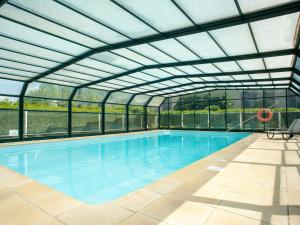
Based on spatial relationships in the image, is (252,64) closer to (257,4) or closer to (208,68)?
(208,68)

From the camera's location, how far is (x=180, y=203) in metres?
2.82

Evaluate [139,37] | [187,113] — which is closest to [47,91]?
[139,37]

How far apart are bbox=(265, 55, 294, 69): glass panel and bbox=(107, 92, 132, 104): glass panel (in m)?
10.6

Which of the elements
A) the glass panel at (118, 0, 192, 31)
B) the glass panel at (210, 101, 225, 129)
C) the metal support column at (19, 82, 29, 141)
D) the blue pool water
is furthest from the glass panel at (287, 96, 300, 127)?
the metal support column at (19, 82, 29, 141)

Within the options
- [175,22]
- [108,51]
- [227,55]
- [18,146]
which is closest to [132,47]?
[108,51]

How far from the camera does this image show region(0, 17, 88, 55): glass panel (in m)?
5.30

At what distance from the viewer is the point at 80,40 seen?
6.26m

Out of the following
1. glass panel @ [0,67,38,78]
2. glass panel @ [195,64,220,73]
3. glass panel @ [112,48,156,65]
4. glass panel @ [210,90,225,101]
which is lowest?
glass panel @ [210,90,225,101]

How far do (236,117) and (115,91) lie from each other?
11.1 meters

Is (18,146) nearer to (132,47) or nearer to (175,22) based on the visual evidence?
(132,47)

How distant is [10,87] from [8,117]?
169 cm

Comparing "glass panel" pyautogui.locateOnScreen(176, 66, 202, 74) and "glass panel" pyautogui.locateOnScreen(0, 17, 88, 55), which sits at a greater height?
"glass panel" pyautogui.locateOnScreen(0, 17, 88, 55)

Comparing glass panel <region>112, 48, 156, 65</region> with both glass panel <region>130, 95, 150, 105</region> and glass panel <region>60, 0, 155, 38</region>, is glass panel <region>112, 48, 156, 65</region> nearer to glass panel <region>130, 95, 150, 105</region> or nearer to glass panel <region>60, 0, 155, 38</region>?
glass panel <region>60, 0, 155, 38</region>

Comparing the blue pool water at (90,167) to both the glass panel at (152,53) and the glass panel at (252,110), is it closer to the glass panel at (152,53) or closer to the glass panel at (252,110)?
the glass panel at (152,53)
